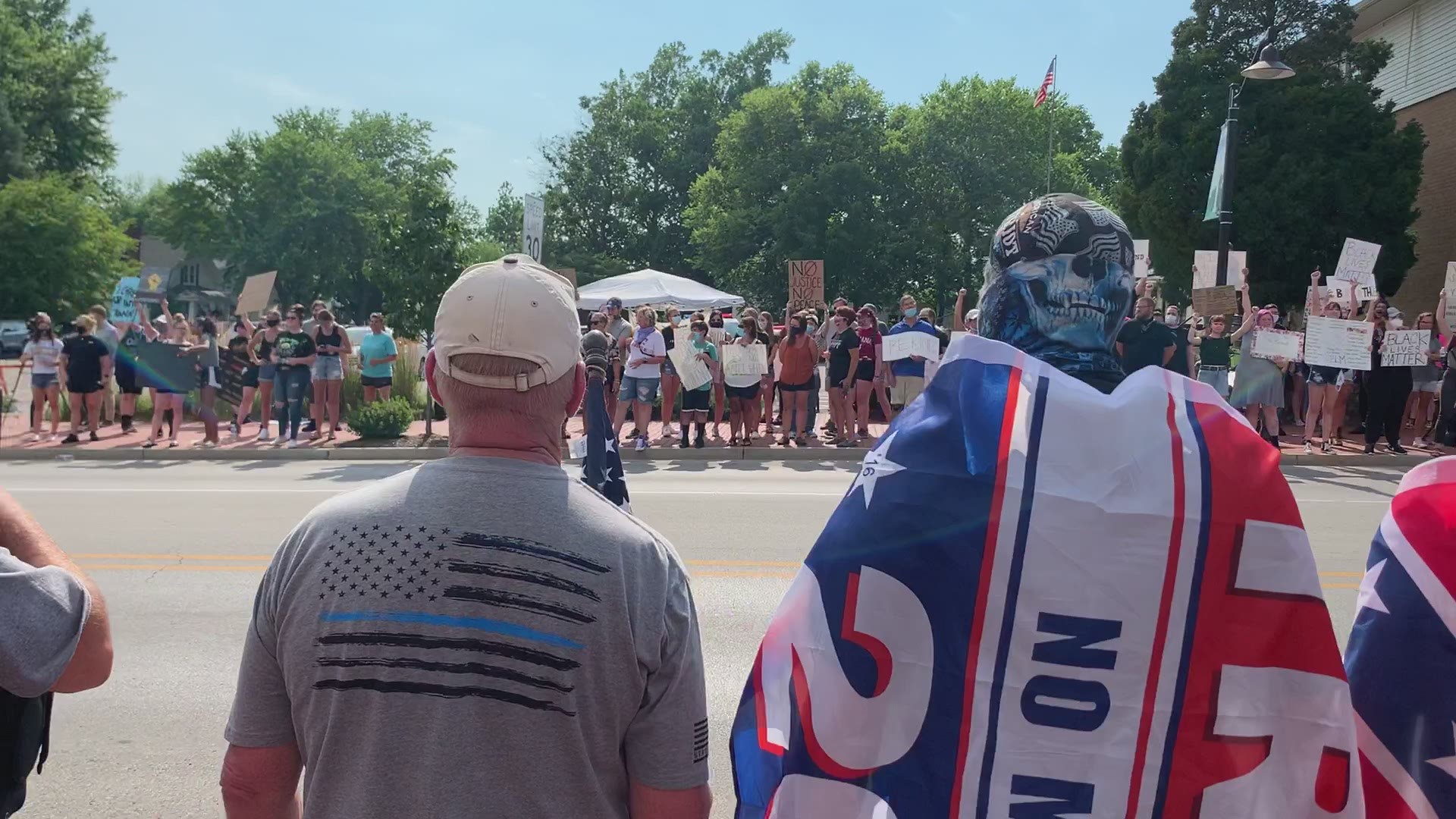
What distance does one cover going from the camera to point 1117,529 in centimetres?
163

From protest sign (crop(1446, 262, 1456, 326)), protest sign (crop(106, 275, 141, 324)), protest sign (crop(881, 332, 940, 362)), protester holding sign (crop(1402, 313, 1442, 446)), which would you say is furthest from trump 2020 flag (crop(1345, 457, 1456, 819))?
protest sign (crop(106, 275, 141, 324))

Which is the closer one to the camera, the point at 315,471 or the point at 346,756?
the point at 346,756

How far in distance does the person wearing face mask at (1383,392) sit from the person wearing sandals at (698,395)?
9.31 meters

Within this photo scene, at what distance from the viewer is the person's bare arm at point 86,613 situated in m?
1.97

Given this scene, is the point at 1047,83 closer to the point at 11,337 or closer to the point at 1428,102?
the point at 1428,102

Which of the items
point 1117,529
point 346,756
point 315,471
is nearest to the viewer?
point 1117,529

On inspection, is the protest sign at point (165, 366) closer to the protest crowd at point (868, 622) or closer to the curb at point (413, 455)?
the curb at point (413, 455)

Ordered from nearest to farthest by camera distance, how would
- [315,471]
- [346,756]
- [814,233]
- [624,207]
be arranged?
1. [346,756]
2. [315,471]
3. [814,233]
4. [624,207]

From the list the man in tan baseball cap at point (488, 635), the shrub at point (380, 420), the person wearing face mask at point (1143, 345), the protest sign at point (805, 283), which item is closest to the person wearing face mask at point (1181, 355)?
the person wearing face mask at point (1143, 345)

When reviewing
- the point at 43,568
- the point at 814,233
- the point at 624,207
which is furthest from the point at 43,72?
the point at 43,568

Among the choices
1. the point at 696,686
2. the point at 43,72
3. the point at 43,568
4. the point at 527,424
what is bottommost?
Answer: the point at 696,686

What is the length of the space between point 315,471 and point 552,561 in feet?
41.8

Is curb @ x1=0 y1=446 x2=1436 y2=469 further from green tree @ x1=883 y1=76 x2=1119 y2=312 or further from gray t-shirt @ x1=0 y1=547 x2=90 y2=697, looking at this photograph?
green tree @ x1=883 y1=76 x2=1119 y2=312

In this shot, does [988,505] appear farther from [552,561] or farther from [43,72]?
[43,72]
